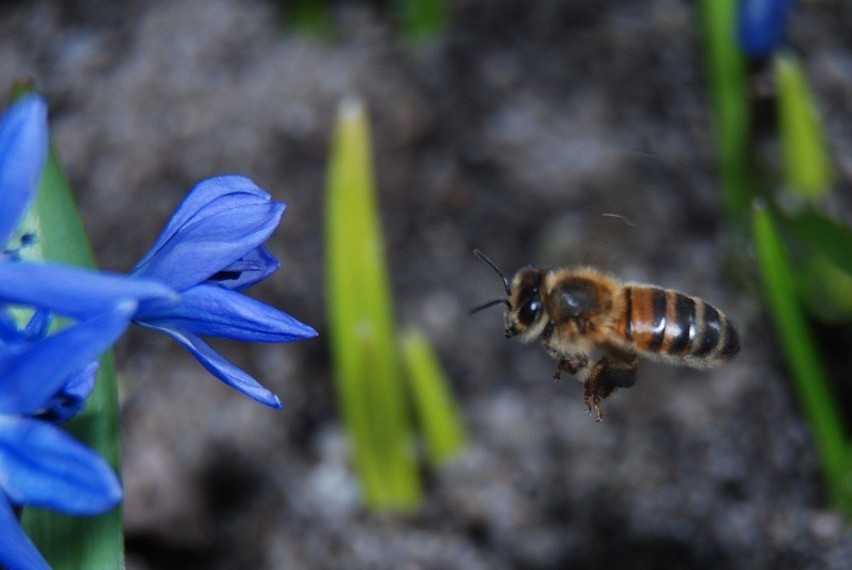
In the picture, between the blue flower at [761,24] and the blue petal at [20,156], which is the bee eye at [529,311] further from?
the blue flower at [761,24]

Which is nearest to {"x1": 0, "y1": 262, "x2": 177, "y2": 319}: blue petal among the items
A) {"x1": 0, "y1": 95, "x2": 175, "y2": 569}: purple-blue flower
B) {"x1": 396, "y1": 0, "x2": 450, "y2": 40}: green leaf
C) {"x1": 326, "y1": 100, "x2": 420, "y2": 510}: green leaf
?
{"x1": 0, "y1": 95, "x2": 175, "y2": 569}: purple-blue flower

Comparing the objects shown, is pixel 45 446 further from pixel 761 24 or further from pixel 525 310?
pixel 761 24

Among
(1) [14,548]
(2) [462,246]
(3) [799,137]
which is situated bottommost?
(1) [14,548]

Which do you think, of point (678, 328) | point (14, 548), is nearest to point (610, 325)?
point (678, 328)

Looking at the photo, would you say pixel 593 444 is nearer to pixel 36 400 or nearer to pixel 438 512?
Answer: pixel 438 512

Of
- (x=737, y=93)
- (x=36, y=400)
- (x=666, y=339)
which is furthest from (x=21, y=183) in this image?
(x=737, y=93)

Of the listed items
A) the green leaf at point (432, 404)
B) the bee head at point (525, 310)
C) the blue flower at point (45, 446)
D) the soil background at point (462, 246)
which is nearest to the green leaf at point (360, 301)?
the green leaf at point (432, 404)
